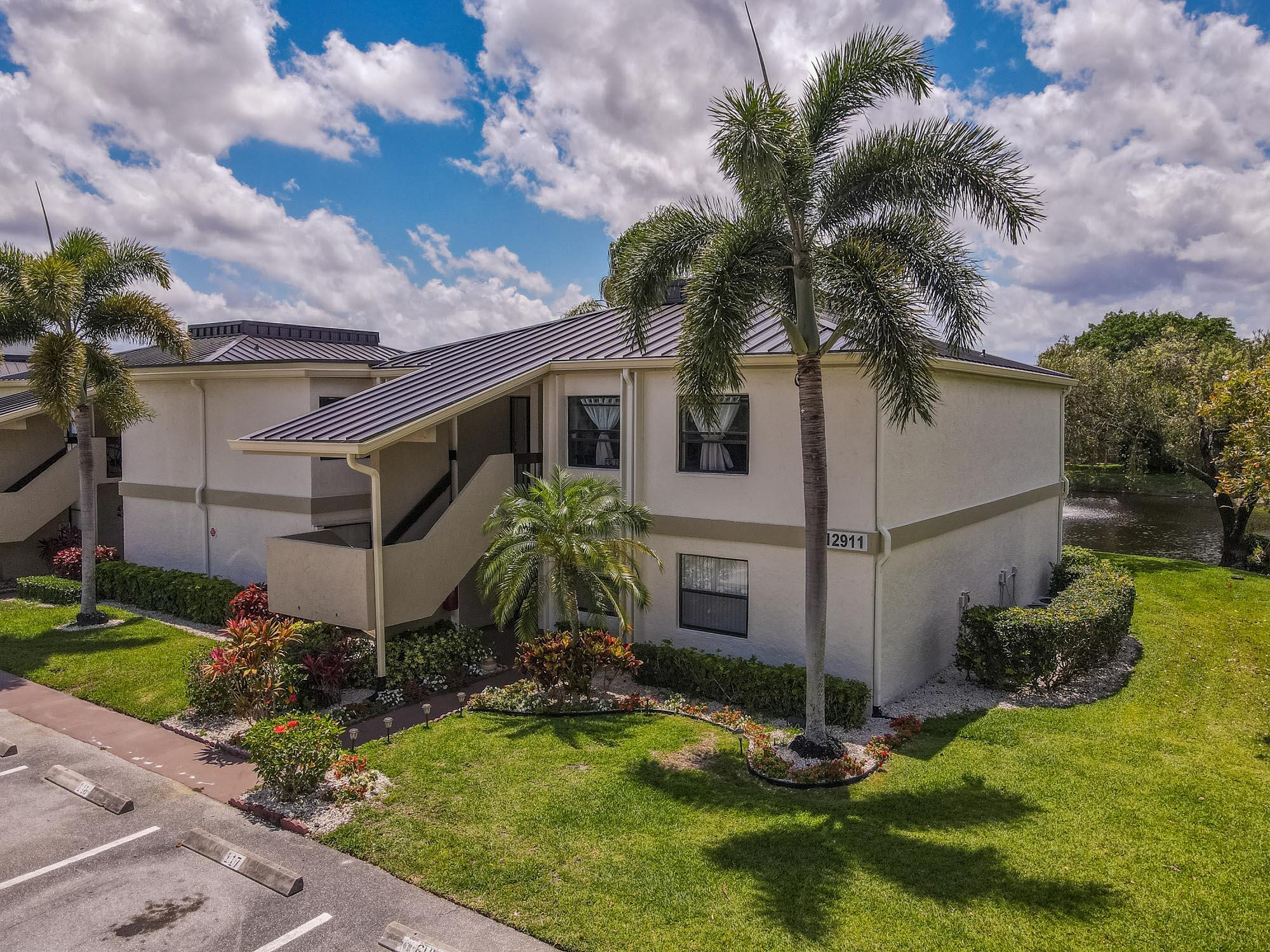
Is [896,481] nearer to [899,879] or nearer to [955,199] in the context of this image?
[955,199]

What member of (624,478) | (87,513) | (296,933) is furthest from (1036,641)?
(87,513)

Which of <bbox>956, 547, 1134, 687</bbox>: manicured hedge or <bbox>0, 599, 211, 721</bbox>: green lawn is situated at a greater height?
<bbox>956, 547, 1134, 687</bbox>: manicured hedge

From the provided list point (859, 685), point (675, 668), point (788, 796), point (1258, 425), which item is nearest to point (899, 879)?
point (788, 796)

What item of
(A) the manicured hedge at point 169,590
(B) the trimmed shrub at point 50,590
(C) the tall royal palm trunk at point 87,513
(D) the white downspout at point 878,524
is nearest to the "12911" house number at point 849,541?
(D) the white downspout at point 878,524

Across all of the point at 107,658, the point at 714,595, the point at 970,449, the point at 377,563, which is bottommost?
the point at 107,658

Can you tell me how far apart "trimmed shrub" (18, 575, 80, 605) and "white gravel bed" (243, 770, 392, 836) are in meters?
13.6

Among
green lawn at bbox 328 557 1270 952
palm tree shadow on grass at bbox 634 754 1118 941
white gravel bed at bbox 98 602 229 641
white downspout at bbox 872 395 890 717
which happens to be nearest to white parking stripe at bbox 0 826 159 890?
green lawn at bbox 328 557 1270 952

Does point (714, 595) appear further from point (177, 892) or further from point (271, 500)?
point (271, 500)

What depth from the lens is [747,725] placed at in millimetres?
12242

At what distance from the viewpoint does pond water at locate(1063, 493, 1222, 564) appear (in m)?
32.8

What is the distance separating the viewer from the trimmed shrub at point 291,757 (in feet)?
32.0

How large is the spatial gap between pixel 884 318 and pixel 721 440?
→ 4957mm

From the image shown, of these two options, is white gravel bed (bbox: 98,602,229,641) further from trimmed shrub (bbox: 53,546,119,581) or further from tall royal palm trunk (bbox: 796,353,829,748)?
tall royal palm trunk (bbox: 796,353,829,748)

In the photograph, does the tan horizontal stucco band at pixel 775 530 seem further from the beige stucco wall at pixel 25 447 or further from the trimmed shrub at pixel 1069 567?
the beige stucco wall at pixel 25 447
